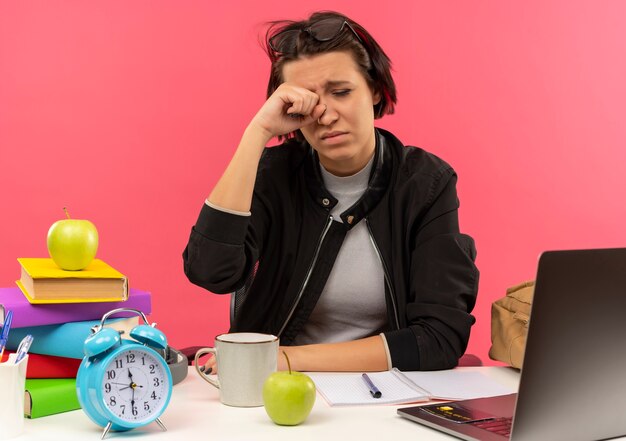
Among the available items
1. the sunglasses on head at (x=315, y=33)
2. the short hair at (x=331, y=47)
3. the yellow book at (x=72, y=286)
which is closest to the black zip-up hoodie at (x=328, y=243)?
the short hair at (x=331, y=47)

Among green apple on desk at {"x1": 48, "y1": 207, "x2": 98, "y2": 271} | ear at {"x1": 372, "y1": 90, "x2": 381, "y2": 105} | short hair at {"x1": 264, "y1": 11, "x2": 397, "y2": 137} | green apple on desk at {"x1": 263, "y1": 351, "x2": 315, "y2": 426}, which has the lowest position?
green apple on desk at {"x1": 263, "y1": 351, "x2": 315, "y2": 426}

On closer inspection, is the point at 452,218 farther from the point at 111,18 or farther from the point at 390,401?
the point at 111,18

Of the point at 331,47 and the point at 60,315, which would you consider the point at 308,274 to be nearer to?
the point at 331,47

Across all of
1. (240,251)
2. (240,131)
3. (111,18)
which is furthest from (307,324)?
(111,18)

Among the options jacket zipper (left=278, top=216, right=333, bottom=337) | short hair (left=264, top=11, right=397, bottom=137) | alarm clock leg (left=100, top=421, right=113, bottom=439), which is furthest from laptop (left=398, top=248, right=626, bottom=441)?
short hair (left=264, top=11, right=397, bottom=137)

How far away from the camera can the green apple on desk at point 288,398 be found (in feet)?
3.81

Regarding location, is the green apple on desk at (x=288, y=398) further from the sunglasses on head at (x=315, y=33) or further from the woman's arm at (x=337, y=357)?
the sunglasses on head at (x=315, y=33)

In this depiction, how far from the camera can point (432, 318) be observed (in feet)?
5.64

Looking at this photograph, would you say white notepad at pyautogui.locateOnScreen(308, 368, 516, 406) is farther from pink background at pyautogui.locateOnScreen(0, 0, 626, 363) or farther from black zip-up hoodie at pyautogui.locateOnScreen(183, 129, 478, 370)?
pink background at pyautogui.locateOnScreen(0, 0, 626, 363)

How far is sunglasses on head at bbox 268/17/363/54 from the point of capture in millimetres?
1875

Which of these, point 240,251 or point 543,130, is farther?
point 543,130

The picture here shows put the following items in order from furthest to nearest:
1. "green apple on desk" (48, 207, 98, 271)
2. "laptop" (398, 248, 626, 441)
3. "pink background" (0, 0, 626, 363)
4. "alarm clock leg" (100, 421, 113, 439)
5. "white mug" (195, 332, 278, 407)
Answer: "pink background" (0, 0, 626, 363) → "green apple on desk" (48, 207, 98, 271) → "white mug" (195, 332, 278, 407) → "alarm clock leg" (100, 421, 113, 439) → "laptop" (398, 248, 626, 441)

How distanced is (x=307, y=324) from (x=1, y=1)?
1859mm

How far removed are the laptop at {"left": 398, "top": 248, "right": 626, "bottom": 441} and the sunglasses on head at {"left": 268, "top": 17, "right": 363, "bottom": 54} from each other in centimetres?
107
